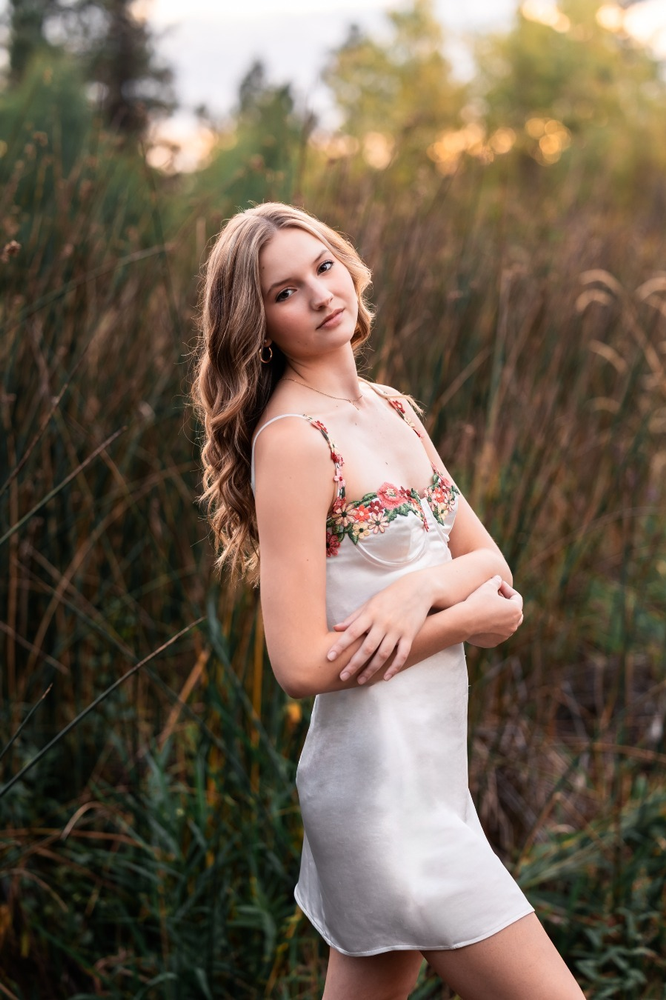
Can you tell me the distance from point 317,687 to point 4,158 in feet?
6.20

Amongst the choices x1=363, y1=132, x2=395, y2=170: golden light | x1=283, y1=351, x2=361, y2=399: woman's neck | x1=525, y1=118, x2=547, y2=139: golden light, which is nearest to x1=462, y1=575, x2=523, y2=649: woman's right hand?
x1=283, y1=351, x2=361, y2=399: woman's neck

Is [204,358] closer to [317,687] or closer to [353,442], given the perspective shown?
[353,442]

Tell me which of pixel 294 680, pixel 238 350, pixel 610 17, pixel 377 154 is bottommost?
pixel 294 680

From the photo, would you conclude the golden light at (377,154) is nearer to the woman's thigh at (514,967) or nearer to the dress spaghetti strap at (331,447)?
the dress spaghetti strap at (331,447)

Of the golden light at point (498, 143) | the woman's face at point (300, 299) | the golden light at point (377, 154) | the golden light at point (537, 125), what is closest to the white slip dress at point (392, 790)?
the woman's face at point (300, 299)

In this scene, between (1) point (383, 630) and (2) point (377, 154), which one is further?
(2) point (377, 154)

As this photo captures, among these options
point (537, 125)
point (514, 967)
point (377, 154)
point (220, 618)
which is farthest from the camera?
point (537, 125)

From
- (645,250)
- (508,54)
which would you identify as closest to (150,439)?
(645,250)

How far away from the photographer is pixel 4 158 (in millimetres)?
2418

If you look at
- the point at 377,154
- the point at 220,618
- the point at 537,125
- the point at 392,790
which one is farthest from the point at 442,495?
the point at 537,125

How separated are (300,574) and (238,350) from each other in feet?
0.92

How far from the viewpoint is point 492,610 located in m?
1.13

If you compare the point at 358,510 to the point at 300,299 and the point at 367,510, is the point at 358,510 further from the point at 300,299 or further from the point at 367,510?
the point at 300,299

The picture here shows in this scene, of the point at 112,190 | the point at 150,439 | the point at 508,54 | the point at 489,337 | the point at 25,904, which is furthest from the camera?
the point at 508,54
